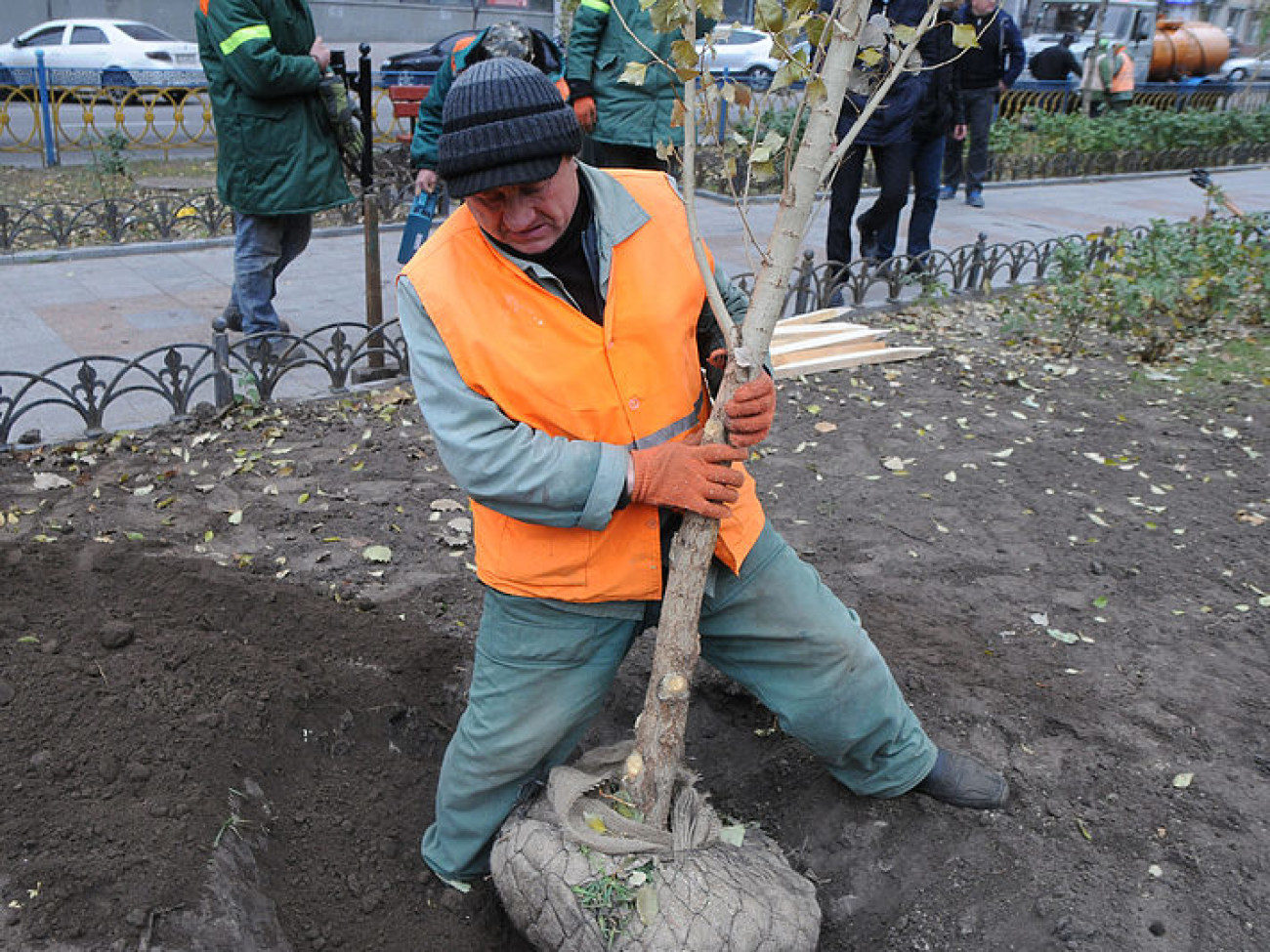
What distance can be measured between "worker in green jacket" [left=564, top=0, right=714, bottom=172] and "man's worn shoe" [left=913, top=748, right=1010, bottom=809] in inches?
161

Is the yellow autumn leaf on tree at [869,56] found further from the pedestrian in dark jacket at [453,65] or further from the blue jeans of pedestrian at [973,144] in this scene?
the blue jeans of pedestrian at [973,144]

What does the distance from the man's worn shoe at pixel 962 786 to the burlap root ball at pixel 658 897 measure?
0.48 metres

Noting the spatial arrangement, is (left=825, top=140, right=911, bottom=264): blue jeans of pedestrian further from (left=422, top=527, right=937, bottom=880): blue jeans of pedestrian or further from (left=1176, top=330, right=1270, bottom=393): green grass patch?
(left=422, top=527, right=937, bottom=880): blue jeans of pedestrian

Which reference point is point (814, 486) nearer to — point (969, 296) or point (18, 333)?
point (969, 296)

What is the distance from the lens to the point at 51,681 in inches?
111

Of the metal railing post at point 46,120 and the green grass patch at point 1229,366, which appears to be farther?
the metal railing post at point 46,120

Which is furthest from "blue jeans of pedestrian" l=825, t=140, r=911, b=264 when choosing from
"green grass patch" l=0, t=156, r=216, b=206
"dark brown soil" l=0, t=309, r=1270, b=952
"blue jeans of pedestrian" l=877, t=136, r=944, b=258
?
"green grass patch" l=0, t=156, r=216, b=206

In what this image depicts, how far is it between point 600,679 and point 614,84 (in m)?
4.58

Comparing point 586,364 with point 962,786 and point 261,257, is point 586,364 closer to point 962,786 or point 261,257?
point 962,786

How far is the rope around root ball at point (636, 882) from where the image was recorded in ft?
7.29

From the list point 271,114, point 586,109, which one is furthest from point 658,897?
point 586,109

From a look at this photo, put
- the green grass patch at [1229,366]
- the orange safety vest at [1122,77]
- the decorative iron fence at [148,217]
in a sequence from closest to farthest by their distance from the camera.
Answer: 1. the green grass patch at [1229,366]
2. the decorative iron fence at [148,217]
3. the orange safety vest at [1122,77]

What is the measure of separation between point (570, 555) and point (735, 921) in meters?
0.80

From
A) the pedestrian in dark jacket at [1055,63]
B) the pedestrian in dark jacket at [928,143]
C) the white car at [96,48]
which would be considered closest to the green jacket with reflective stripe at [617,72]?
the pedestrian in dark jacket at [928,143]
